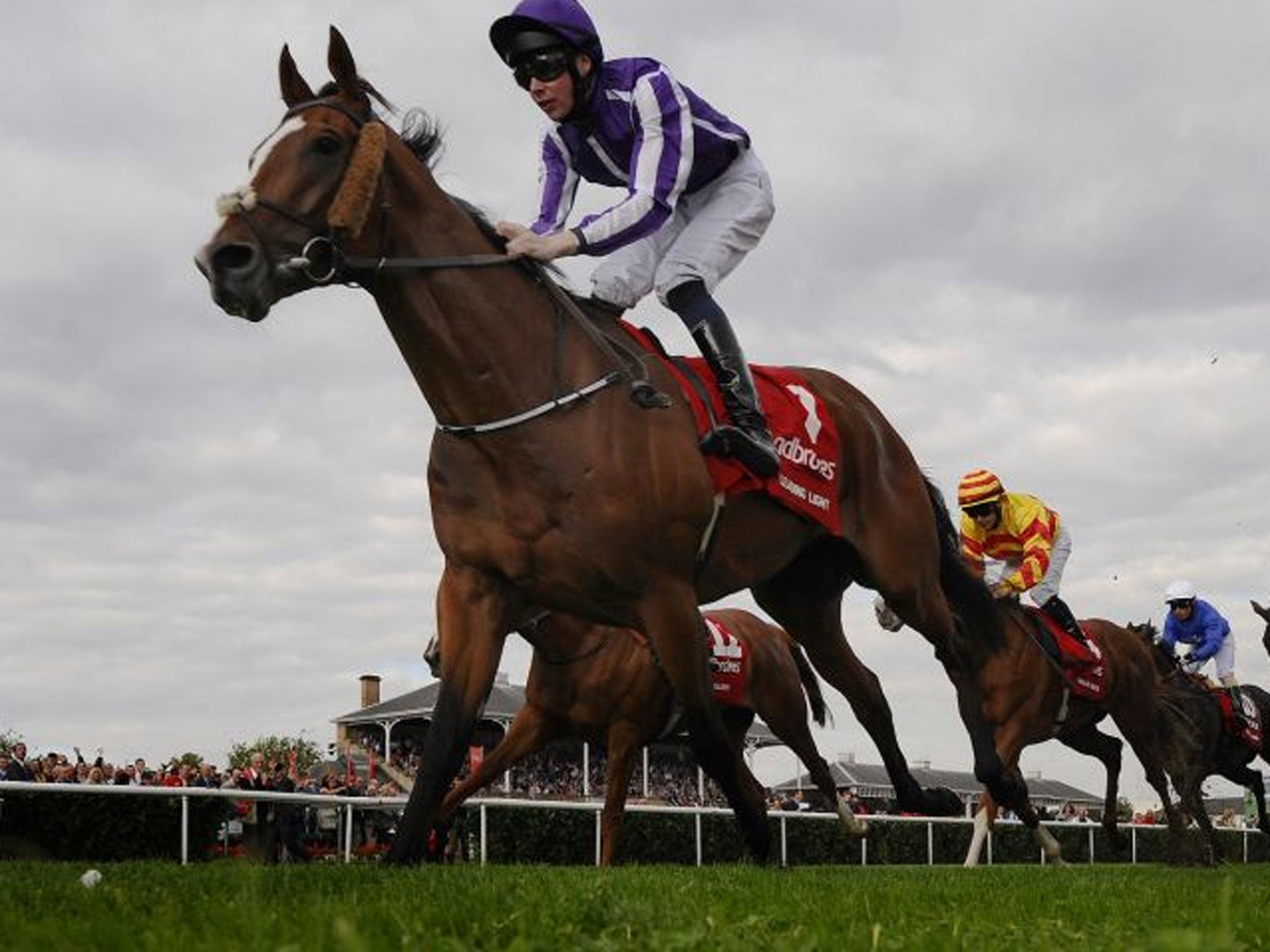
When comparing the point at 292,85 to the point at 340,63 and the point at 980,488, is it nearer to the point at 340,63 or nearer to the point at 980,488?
the point at 340,63

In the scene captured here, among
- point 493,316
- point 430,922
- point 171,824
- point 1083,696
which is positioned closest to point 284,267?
point 493,316

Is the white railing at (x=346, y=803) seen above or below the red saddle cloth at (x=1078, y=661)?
below

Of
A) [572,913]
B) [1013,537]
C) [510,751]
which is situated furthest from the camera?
[1013,537]

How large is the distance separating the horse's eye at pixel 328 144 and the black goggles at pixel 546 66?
0.96 m

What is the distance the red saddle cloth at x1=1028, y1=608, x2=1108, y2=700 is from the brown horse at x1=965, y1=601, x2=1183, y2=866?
2.4 inches

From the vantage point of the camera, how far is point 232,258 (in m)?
4.61

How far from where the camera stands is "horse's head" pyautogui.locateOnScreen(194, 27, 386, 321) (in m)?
4.62

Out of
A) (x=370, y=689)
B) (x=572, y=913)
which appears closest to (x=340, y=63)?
(x=572, y=913)

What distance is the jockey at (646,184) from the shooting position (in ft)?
18.2

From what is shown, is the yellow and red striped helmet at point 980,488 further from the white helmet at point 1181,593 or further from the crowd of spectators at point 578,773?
the crowd of spectators at point 578,773

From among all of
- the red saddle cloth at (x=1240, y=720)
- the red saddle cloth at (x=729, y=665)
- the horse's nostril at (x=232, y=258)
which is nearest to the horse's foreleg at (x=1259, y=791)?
the red saddle cloth at (x=1240, y=720)

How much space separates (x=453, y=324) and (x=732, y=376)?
3.94 feet

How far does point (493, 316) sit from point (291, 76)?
106cm

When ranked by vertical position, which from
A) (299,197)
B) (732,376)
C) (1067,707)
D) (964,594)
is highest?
(299,197)
